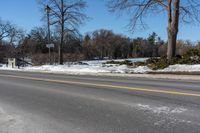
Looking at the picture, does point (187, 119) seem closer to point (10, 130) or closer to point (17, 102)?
point (10, 130)

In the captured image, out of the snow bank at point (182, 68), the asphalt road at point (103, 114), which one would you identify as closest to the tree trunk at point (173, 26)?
the snow bank at point (182, 68)

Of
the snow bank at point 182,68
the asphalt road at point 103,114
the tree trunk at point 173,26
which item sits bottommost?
the asphalt road at point 103,114

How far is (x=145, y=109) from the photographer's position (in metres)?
6.71

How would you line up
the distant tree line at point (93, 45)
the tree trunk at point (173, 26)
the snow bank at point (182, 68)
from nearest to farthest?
1. the snow bank at point (182, 68)
2. the tree trunk at point (173, 26)
3. the distant tree line at point (93, 45)

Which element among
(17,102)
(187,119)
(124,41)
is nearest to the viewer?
(187,119)

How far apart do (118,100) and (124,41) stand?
106 m

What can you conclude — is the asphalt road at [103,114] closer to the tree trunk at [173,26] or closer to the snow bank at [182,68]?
the snow bank at [182,68]

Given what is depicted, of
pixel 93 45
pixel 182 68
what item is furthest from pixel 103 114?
pixel 93 45

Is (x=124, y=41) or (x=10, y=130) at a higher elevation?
(x=124, y=41)

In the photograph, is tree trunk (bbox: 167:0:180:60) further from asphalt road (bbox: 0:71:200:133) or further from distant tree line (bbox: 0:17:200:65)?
distant tree line (bbox: 0:17:200:65)

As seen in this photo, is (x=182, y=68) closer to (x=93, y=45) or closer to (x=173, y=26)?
(x=173, y=26)

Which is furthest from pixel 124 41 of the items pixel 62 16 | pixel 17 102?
pixel 17 102

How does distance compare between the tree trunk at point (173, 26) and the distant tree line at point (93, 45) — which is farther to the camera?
the distant tree line at point (93, 45)

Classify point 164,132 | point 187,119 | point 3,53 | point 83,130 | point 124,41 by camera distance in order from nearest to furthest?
point 164,132 → point 83,130 → point 187,119 → point 3,53 → point 124,41
